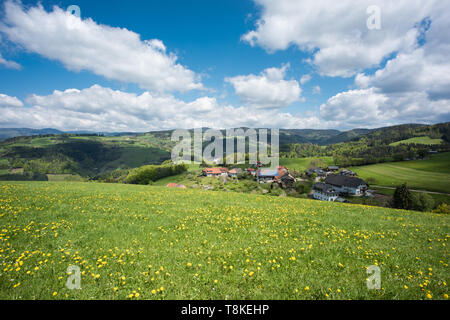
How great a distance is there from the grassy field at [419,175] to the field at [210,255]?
101199 millimetres

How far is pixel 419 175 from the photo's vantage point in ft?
299

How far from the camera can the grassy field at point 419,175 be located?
7806 cm

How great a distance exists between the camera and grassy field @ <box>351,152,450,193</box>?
7806 centimetres

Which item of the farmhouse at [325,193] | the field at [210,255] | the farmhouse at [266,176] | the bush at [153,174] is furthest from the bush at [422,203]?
the bush at [153,174]

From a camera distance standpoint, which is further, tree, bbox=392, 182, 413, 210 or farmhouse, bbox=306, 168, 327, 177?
farmhouse, bbox=306, 168, 327, 177

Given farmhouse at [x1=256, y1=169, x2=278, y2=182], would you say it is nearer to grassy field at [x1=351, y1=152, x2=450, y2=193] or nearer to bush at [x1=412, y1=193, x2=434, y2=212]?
grassy field at [x1=351, y1=152, x2=450, y2=193]

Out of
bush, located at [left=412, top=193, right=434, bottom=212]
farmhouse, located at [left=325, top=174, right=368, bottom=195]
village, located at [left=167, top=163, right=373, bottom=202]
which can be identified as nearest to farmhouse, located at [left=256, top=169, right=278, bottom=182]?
village, located at [left=167, top=163, right=373, bottom=202]

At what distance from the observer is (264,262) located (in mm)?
6410

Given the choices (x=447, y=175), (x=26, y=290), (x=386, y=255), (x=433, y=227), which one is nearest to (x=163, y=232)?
(x=26, y=290)

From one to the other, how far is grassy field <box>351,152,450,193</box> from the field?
101199mm

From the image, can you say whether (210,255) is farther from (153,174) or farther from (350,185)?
(153,174)

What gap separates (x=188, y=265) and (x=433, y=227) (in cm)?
1475

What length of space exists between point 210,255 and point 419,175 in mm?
131916
